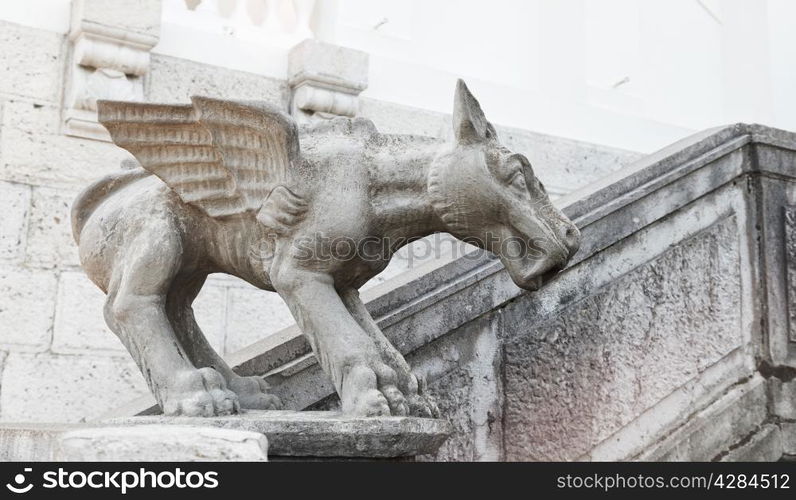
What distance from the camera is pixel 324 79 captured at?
12.0 feet

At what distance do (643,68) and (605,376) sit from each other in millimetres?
2733

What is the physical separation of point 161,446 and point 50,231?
2.07 meters

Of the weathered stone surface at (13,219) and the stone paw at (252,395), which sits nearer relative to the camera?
the stone paw at (252,395)

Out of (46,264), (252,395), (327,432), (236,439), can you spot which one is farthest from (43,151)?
(236,439)

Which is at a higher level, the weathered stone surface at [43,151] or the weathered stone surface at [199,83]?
the weathered stone surface at [199,83]

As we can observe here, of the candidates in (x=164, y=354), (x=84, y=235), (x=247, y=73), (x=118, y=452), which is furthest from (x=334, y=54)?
(x=118, y=452)

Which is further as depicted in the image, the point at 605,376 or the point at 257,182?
the point at 605,376

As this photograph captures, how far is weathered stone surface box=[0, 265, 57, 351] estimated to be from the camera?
10.2 ft

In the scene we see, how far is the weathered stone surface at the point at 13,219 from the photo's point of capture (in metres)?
3.15

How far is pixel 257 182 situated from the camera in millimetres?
1833

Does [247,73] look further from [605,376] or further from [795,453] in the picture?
[795,453]

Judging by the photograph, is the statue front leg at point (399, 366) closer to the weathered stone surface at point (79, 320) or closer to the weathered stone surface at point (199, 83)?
the weathered stone surface at point (79, 320)

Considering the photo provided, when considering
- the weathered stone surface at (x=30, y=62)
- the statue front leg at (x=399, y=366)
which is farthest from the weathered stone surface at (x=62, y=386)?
the statue front leg at (x=399, y=366)

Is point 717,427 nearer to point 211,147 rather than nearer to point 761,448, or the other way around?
point 761,448
